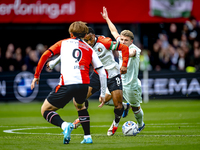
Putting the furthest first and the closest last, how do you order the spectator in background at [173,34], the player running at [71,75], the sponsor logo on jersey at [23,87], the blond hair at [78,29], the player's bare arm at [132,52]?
the spectator in background at [173,34], the sponsor logo on jersey at [23,87], the player's bare arm at [132,52], the blond hair at [78,29], the player running at [71,75]

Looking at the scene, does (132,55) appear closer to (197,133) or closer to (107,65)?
(107,65)

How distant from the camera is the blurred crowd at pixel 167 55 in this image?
17984 mm

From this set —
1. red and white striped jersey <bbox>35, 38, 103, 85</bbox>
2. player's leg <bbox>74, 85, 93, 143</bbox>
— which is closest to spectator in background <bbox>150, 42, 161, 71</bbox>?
player's leg <bbox>74, 85, 93, 143</bbox>

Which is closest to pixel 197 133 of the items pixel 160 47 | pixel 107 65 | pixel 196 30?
pixel 107 65

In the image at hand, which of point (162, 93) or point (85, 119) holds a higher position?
point (85, 119)

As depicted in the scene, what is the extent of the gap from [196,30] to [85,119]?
612 inches

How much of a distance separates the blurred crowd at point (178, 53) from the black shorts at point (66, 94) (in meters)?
12.6

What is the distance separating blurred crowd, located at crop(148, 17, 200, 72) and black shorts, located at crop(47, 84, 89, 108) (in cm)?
1259

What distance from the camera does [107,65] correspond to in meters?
8.46

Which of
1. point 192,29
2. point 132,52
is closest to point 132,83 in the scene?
point 132,52

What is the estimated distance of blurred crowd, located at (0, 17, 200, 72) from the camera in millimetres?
17984

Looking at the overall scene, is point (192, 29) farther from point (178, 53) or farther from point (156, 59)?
point (156, 59)

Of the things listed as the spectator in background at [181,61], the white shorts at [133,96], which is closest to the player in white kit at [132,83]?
the white shorts at [133,96]

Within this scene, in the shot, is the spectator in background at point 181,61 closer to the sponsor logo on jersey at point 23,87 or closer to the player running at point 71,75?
the sponsor logo on jersey at point 23,87
